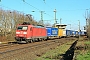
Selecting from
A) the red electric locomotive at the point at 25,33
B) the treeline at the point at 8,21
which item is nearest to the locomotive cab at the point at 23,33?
the red electric locomotive at the point at 25,33

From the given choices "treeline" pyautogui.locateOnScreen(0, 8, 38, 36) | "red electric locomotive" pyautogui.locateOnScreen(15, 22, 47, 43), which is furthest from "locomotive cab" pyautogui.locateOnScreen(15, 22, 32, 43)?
"treeline" pyautogui.locateOnScreen(0, 8, 38, 36)

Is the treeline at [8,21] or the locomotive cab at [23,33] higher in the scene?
the treeline at [8,21]

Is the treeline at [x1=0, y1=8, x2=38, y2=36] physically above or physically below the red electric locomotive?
above

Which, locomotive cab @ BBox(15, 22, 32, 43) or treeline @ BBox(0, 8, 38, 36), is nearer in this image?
locomotive cab @ BBox(15, 22, 32, 43)

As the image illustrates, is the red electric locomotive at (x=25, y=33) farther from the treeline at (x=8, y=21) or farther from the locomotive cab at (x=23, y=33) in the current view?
the treeline at (x=8, y=21)

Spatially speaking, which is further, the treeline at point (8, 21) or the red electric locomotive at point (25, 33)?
the treeline at point (8, 21)

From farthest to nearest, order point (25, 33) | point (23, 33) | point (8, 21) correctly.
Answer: point (8, 21)
point (23, 33)
point (25, 33)

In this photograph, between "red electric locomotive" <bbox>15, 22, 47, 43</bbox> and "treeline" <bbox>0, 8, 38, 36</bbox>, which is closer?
"red electric locomotive" <bbox>15, 22, 47, 43</bbox>

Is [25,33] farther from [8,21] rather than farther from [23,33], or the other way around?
[8,21]

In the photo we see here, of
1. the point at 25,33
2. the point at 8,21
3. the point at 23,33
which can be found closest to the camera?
the point at 25,33

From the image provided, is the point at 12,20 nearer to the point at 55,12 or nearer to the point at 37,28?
the point at 55,12

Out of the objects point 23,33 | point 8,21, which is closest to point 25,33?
point 23,33

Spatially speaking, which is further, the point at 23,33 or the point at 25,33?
the point at 23,33

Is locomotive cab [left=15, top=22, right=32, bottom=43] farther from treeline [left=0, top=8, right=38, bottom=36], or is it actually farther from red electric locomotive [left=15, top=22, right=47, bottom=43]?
treeline [left=0, top=8, right=38, bottom=36]
